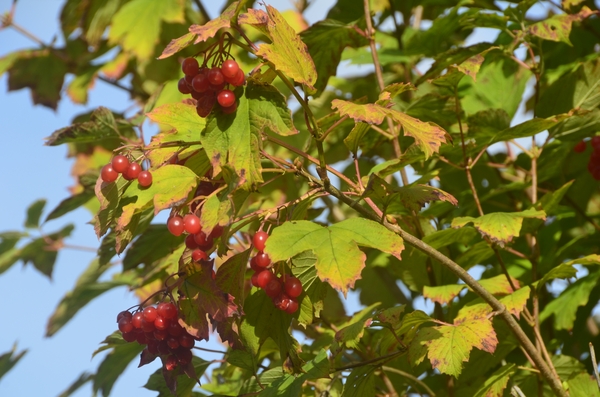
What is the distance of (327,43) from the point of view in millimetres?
1354

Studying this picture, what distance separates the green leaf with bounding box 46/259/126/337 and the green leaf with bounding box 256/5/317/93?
1228 mm

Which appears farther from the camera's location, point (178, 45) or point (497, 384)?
point (497, 384)

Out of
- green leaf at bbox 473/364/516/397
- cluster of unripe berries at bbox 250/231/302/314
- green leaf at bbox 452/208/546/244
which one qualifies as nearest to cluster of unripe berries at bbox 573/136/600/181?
green leaf at bbox 452/208/546/244

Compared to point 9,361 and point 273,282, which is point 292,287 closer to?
point 273,282

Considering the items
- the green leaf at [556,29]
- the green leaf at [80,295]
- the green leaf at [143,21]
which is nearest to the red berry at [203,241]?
the green leaf at [556,29]

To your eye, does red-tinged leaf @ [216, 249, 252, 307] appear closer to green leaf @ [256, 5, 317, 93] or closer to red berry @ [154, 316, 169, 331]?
red berry @ [154, 316, 169, 331]

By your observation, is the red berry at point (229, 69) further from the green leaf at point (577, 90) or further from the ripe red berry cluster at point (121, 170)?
the green leaf at point (577, 90)

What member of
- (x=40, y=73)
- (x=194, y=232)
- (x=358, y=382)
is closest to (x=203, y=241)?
(x=194, y=232)

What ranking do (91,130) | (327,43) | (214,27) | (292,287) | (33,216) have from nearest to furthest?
1. (214,27)
2. (292,287)
3. (91,130)
4. (327,43)
5. (33,216)

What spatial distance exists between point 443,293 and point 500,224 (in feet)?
0.55

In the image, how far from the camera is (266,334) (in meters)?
0.92

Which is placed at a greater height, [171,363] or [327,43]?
[327,43]

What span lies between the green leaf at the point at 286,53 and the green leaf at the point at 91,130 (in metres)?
0.54

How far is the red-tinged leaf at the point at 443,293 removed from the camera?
1086 millimetres
